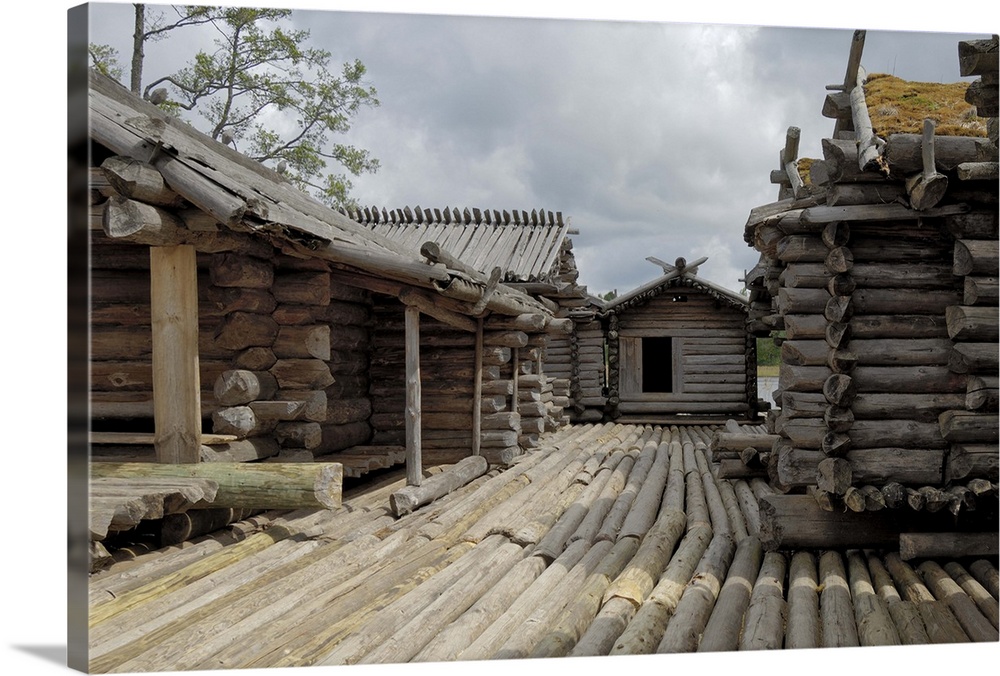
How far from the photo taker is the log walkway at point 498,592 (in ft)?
12.9

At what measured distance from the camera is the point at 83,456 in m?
3.72

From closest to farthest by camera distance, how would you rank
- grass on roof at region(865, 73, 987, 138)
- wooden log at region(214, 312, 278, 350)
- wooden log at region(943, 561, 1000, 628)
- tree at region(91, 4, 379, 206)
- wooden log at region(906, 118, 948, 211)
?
wooden log at region(943, 561, 1000, 628)
wooden log at region(906, 118, 948, 211)
grass on roof at region(865, 73, 987, 138)
tree at region(91, 4, 379, 206)
wooden log at region(214, 312, 278, 350)

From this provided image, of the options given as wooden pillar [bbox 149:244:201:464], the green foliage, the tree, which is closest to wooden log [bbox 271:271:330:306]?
wooden pillar [bbox 149:244:201:464]

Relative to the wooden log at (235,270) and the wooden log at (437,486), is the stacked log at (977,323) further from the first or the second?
the wooden log at (235,270)

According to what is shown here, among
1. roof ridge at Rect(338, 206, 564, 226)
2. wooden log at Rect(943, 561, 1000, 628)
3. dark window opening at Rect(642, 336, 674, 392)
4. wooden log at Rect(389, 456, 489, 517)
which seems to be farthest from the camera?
dark window opening at Rect(642, 336, 674, 392)

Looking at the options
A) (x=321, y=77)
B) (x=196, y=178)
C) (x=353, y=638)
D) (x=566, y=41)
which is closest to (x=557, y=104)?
(x=566, y=41)

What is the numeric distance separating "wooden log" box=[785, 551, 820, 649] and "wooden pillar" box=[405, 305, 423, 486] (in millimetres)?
3553

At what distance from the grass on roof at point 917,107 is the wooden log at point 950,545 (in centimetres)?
290

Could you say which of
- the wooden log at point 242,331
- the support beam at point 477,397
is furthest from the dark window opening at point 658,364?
the wooden log at point 242,331

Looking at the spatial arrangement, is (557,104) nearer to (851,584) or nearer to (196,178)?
(196,178)

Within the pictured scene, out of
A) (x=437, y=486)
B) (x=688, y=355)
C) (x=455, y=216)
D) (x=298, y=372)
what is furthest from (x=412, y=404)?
(x=688, y=355)

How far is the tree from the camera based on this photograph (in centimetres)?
622

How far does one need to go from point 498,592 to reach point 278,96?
976 centimetres

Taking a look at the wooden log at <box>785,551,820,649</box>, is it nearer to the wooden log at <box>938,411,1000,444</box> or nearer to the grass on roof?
the wooden log at <box>938,411,1000,444</box>
